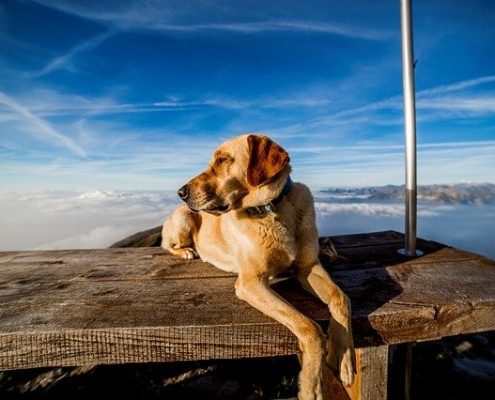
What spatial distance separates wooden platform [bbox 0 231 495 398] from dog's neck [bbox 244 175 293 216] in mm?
557

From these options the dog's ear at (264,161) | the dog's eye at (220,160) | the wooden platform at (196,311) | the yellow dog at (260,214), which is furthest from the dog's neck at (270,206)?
the wooden platform at (196,311)

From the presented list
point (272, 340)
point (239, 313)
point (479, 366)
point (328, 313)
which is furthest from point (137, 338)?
point (479, 366)

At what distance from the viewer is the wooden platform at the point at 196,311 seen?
1.83 meters

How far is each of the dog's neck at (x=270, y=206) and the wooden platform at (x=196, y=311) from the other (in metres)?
0.56

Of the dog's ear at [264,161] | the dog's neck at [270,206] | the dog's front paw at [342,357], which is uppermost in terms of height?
the dog's ear at [264,161]

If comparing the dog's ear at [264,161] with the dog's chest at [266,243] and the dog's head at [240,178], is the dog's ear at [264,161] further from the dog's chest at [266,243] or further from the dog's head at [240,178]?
the dog's chest at [266,243]

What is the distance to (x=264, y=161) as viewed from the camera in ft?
8.25

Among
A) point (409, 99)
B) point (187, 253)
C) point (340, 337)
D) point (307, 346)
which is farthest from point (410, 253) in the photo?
point (187, 253)

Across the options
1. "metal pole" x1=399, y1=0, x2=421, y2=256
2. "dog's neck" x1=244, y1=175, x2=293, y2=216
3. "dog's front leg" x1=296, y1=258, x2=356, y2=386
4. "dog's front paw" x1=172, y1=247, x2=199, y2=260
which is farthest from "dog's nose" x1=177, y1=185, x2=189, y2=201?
"metal pole" x1=399, y1=0, x2=421, y2=256

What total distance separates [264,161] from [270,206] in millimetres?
340

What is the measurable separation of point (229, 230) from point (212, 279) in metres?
0.45

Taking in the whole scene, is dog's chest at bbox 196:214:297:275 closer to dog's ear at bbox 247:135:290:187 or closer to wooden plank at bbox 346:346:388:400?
dog's ear at bbox 247:135:290:187

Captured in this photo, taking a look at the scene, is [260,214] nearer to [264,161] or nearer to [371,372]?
[264,161]

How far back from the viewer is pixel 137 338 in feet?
6.02
